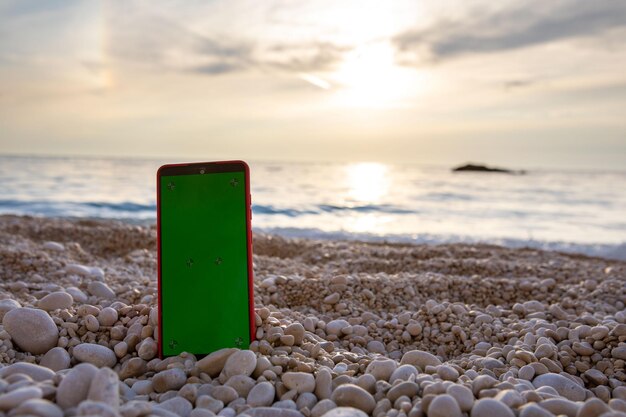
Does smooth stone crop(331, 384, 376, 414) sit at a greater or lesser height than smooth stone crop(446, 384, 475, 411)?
lesser

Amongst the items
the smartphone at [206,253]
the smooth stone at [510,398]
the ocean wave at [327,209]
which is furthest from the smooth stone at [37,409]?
the ocean wave at [327,209]

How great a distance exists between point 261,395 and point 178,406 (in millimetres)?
304

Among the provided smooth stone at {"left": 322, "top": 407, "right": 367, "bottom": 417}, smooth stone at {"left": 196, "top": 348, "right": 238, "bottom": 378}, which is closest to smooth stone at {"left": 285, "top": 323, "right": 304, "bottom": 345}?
smooth stone at {"left": 196, "top": 348, "right": 238, "bottom": 378}

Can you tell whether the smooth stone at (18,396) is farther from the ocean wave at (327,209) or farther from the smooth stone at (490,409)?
the ocean wave at (327,209)

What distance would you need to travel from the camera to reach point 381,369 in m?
2.13

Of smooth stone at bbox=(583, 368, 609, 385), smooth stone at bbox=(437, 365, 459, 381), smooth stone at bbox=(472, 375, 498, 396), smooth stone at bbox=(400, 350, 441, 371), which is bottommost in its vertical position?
smooth stone at bbox=(583, 368, 609, 385)

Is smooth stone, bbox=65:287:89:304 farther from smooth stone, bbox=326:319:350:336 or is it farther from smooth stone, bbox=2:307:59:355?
smooth stone, bbox=326:319:350:336

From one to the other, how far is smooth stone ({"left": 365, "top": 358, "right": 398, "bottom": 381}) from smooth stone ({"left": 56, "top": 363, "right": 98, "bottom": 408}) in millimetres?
1072

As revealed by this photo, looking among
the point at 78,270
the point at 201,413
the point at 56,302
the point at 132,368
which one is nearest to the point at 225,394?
the point at 201,413

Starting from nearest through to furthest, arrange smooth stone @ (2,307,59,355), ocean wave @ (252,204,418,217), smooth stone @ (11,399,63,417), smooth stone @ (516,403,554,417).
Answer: smooth stone @ (11,399,63,417) < smooth stone @ (516,403,554,417) < smooth stone @ (2,307,59,355) < ocean wave @ (252,204,418,217)

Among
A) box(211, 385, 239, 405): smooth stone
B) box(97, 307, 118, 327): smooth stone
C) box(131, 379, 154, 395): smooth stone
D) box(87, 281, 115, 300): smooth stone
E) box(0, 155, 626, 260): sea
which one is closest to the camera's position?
box(211, 385, 239, 405): smooth stone

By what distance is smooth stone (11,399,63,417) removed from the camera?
137cm

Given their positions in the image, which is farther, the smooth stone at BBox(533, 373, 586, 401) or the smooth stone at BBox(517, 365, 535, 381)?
the smooth stone at BBox(517, 365, 535, 381)

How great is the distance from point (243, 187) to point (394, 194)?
18.4 m
